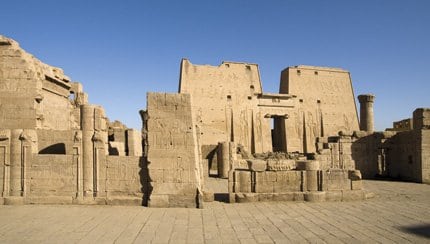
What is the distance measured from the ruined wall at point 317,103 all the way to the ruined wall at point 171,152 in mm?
20713

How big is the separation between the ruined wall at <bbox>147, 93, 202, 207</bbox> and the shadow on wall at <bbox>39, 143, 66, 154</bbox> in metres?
3.28

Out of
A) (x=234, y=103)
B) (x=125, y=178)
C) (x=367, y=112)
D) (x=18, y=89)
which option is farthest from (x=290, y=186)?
(x=367, y=112)

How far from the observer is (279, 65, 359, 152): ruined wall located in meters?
27.8

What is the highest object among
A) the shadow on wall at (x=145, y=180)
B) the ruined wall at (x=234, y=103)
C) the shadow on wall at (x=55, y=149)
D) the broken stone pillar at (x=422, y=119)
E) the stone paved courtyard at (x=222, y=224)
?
the ruined wall at (x=234, y=103)

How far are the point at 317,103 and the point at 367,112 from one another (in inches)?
196

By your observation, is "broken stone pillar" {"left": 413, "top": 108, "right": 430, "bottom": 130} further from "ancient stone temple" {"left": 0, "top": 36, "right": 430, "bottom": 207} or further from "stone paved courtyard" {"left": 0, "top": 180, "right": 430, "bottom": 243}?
"stone paved courtyard" {"left": 0, "top": 180, "right": 430, "bottom": 243}

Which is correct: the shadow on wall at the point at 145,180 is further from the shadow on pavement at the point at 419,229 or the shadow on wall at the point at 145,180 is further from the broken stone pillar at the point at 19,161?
the shadow on pavement at the point at 419,229

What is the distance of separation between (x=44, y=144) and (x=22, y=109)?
1626 mm

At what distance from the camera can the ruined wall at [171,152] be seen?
7.77 m

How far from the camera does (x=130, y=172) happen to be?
26.2 feet

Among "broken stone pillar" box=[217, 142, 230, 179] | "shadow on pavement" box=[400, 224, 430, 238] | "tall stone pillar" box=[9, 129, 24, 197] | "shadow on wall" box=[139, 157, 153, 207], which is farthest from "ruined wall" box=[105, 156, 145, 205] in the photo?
"broken stone pillar" box=[217, 142, 230, 179]

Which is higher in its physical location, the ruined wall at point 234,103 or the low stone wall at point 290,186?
the ruined wall at point 234,103

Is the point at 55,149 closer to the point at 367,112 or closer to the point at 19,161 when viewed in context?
the point at 19,161

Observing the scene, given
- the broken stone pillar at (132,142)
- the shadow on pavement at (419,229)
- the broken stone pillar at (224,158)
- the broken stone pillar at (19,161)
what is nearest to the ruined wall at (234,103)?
the broken stone pillar at (224,158)
